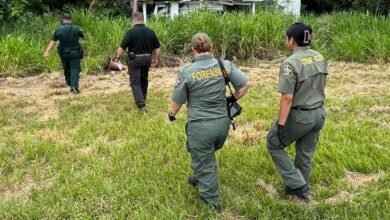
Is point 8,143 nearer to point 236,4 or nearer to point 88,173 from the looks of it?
point 88,173

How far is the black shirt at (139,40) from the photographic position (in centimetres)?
739

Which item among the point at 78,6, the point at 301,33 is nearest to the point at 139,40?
the point at 301,33

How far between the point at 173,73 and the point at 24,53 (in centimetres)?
353

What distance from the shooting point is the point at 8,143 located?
6301 millimetres

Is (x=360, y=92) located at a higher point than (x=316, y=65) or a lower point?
lower

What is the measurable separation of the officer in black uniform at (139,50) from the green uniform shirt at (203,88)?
343 cm

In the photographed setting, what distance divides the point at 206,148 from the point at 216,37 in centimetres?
905

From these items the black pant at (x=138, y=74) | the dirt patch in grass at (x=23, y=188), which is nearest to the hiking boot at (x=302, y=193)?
the dirt patch in grass at (x=23, y=188)

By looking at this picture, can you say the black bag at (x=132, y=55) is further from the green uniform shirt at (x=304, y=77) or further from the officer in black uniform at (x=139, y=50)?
the green uniform shirt at (x=304, y=77)

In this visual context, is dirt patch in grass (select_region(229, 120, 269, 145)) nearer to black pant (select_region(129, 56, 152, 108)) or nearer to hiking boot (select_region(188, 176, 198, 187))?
hiking boot (select_region(188, 176, 198, 187))

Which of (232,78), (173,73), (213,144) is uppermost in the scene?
(232,78)

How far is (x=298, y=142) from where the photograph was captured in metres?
4.39

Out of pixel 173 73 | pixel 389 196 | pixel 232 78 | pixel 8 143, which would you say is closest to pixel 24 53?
pixel 173 73

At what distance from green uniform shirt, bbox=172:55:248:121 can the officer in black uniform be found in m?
3.43
